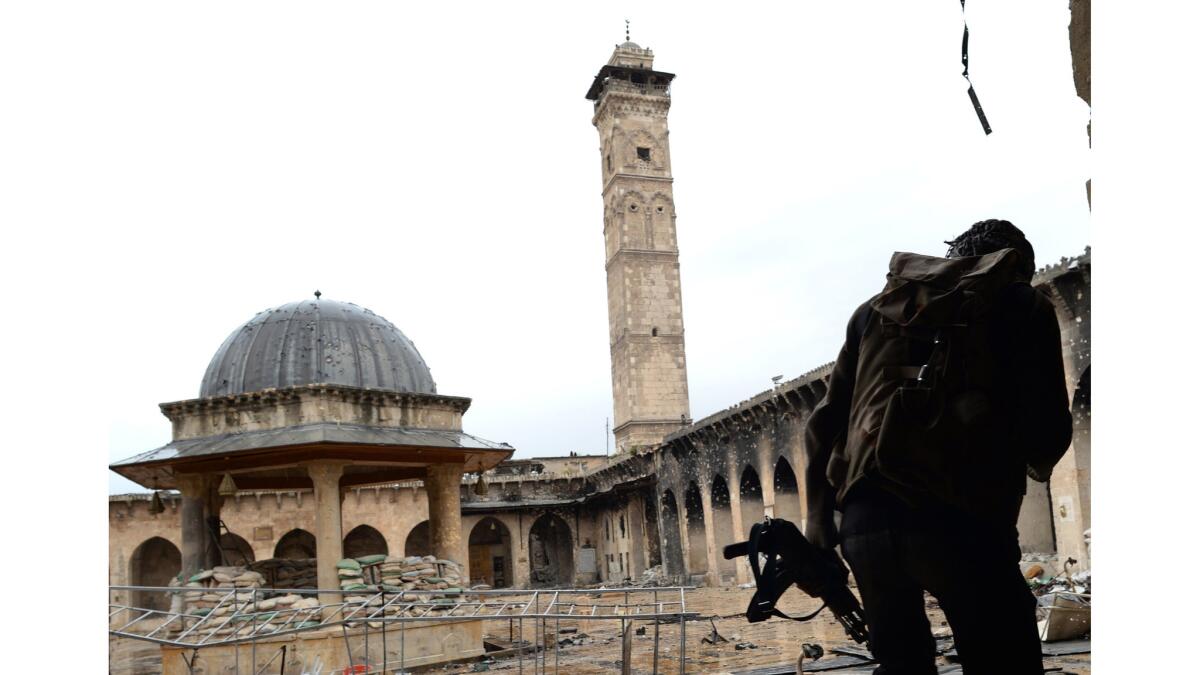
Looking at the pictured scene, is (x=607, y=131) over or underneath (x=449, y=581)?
over

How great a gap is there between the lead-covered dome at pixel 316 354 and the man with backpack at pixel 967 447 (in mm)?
12217

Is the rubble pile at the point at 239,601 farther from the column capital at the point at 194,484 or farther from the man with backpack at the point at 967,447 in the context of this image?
the man with backpack at the point at 967,447

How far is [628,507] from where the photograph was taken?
36688 mm

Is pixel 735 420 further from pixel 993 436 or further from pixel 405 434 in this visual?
pixel 993 436

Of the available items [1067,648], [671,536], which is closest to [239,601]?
[1067,648]

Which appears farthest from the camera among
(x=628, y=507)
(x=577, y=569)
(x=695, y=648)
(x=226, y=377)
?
(x=577, y=569)

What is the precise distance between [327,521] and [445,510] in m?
2.04

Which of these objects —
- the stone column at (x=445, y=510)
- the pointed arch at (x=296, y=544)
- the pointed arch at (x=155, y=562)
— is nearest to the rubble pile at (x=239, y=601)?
the stone column at (x=445, y=510)

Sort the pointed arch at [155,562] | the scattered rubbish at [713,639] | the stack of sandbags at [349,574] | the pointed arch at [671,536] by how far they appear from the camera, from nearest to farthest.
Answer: the scattered rubbish at [713,639], the stack of sandbags at [349,574], the pointed arch at [671,536], the pointed arch at [155,562]

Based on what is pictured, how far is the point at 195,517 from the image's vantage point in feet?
46.3

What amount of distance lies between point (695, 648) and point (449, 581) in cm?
355

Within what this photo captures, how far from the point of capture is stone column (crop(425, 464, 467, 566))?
1409 cm

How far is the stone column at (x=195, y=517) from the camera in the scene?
14.0m

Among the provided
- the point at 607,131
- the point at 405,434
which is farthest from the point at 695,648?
the point at 607,131
